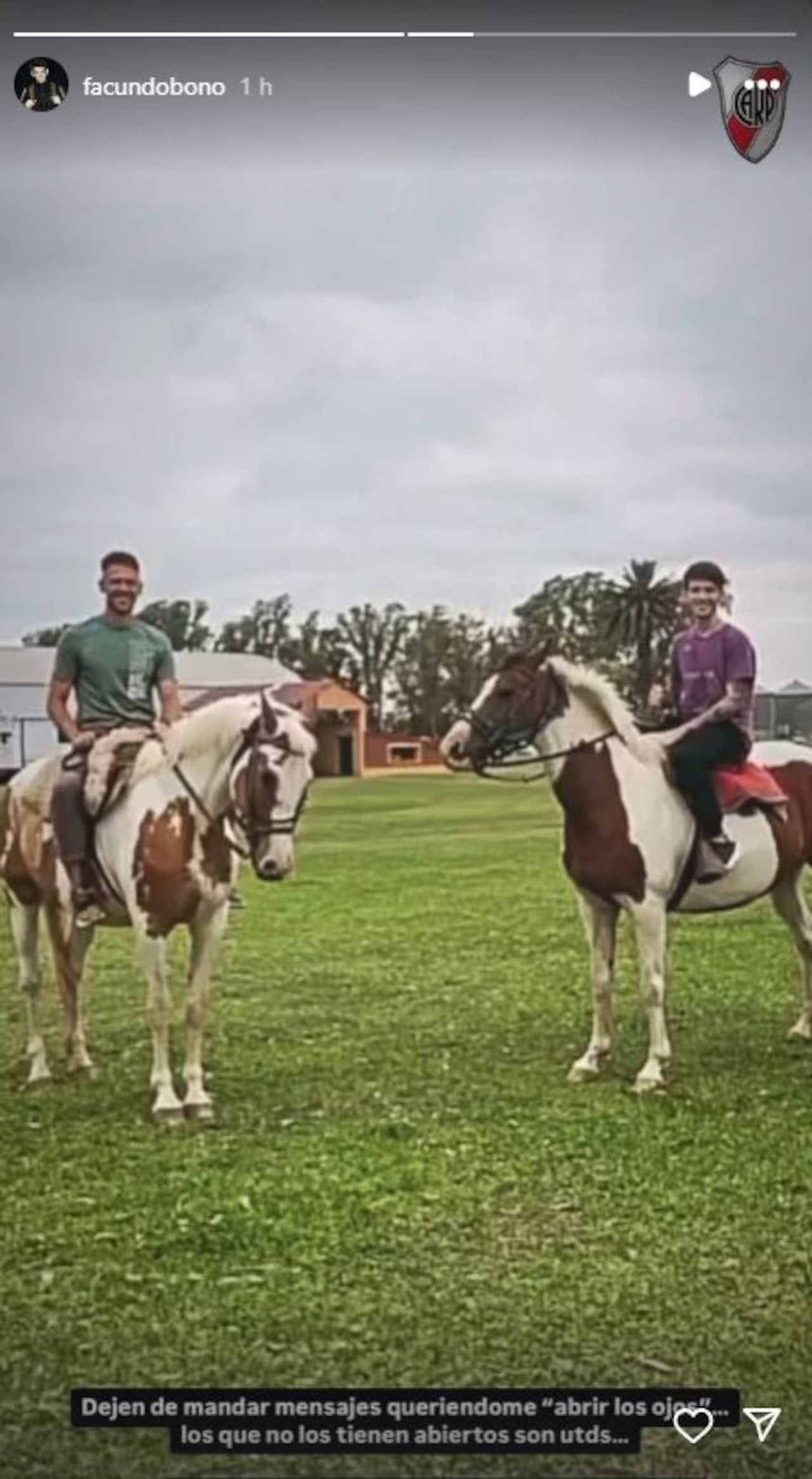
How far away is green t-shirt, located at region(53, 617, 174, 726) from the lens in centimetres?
211

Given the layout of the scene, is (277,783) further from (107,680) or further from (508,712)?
(508,712)

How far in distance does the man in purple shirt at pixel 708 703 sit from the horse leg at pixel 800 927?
11cm

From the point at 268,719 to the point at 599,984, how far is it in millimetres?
644

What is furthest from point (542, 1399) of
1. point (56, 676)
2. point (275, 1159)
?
point (56, 676)

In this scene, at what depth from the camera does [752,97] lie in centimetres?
200

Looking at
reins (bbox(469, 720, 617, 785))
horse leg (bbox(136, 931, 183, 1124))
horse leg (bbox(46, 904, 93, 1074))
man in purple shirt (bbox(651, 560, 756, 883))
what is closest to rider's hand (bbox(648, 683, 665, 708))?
man in purple shirt (bbox(651, 560, 756, 883))

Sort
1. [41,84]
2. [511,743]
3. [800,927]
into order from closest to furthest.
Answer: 1. [41,84]
2. [511,743]
3. [800,927]

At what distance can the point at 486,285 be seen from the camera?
2084 mm

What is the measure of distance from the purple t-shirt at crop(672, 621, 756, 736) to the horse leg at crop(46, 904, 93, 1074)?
1.00 m

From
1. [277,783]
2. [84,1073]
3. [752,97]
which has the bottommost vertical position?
[84,1073]

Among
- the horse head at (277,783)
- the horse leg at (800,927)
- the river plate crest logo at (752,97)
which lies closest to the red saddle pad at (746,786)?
the horse leg at (800,927)

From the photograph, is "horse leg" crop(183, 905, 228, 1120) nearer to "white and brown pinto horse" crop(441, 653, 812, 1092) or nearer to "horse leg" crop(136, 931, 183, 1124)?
"horse leg" crop(136, 931, 183, 1124)

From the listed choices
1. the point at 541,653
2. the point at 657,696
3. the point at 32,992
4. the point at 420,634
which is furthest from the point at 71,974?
the point at 657,696

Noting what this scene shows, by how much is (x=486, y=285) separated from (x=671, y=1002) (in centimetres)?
114
